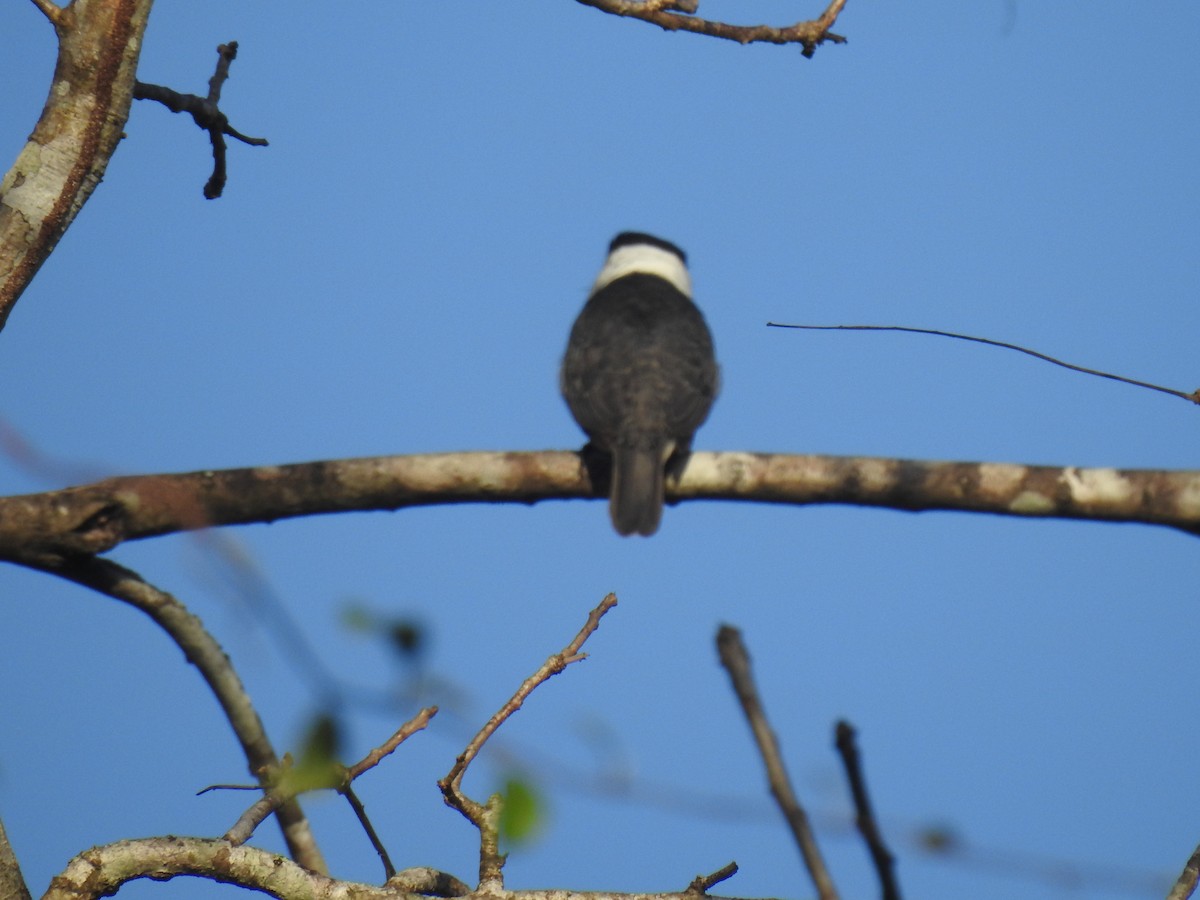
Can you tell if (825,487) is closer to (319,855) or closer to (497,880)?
(497,880)

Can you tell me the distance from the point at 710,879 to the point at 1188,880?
0.91m

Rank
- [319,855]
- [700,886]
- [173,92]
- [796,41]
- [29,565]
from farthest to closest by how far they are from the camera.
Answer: [173,92] → [319,855] → [796,41] → [29,565] → [700,886]

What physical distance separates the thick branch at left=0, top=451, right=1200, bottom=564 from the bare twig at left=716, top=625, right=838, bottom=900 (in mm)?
2263

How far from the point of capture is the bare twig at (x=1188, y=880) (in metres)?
2.17

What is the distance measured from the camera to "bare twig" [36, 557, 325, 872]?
11.2 ft

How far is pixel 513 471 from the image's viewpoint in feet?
11.2

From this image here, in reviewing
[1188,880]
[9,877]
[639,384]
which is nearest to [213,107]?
[639,384]

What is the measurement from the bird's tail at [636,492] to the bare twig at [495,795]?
57.4 inches

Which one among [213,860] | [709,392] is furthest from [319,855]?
[709,392]

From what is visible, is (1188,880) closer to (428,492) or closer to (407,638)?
(407,638)

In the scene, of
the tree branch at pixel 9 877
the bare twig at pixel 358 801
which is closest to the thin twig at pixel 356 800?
the bare twig at pixel 358 801

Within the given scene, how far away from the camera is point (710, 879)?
268 cm

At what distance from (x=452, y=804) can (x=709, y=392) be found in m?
2.29

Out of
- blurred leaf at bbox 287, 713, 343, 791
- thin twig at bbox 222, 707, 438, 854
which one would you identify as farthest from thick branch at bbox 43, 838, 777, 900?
blurred leaf at bbox 287, 713, 343, 791
